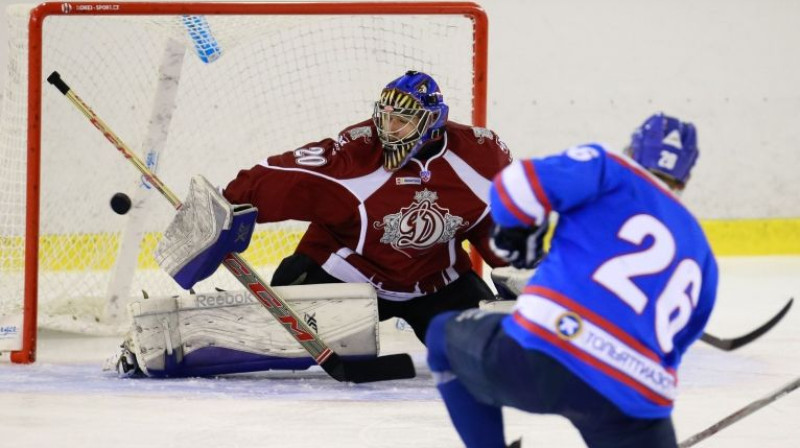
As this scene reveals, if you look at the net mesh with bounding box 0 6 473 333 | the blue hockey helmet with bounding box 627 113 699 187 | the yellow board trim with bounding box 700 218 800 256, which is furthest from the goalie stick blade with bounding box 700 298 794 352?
the yellow board trim with bounding box 700 218 800 256

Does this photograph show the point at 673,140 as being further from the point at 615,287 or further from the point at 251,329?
the point at 251,329

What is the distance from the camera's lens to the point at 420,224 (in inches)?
159

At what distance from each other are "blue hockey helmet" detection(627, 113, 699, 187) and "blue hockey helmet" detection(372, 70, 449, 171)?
1.60 m

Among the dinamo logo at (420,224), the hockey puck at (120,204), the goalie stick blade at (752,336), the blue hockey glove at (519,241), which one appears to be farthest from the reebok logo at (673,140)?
the hockey puck at (120,204)

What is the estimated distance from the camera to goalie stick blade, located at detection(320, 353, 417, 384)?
3906mm

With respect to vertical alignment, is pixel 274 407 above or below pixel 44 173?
below

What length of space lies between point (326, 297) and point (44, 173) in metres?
2.40

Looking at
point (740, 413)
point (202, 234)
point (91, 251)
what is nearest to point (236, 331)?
point (202, 234)

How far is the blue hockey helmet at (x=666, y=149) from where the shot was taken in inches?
90.0

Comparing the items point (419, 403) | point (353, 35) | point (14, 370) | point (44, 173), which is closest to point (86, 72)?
point (44, 173)

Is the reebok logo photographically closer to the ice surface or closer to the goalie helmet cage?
the ice surface

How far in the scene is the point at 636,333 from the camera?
6.99 feet

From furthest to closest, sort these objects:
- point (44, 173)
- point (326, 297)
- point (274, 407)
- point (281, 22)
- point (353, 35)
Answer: point (44, 173), point (353, 35), point (281, 22), point (326, 297), point (274, 407)

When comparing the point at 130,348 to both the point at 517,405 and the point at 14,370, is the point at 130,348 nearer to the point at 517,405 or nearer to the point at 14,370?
the point at 14,370
